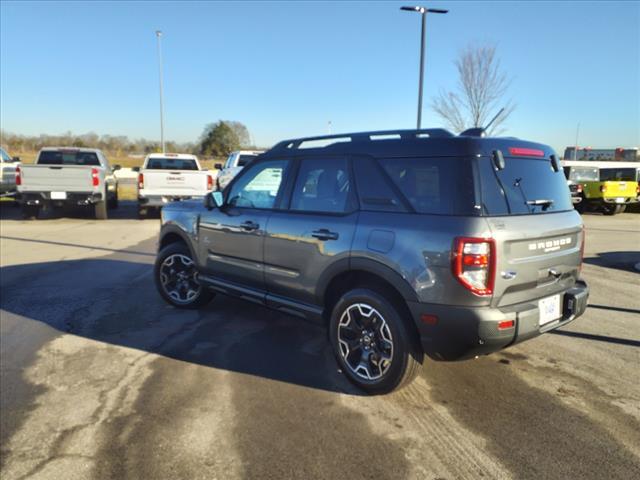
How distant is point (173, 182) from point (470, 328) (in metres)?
11.7

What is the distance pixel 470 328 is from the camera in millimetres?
2996

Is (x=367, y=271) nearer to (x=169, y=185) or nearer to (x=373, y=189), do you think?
(x=373, y=189)

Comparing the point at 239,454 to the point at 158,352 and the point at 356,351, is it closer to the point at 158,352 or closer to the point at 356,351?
the point at 356,351

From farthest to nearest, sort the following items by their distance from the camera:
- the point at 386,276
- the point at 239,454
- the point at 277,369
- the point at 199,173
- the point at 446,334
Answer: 1. the point at 199,173
2. the point at 277,369
3. the point at 386,276
4. the point at 446,334
5. the point at 239,454

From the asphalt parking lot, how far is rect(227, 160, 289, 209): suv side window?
4.31 ft

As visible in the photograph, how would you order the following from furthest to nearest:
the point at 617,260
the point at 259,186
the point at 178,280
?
the point at 617,260 < the point at 178,280 < the point at 259,186

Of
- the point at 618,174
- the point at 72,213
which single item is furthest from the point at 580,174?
the point at 72,213

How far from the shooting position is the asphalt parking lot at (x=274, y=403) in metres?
2.73

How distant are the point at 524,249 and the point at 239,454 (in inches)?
85.9

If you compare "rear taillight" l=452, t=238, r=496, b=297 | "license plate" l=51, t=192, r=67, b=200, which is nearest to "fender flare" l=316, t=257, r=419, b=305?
"rear taillight" l=452, t=238, r=496, b=297

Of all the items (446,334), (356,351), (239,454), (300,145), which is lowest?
(239,454)

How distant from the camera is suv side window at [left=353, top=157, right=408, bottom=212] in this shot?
339cm

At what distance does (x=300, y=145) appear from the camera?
169 inches

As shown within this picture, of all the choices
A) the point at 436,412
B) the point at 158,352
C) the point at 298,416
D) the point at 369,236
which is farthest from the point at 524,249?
the point at 158,352
